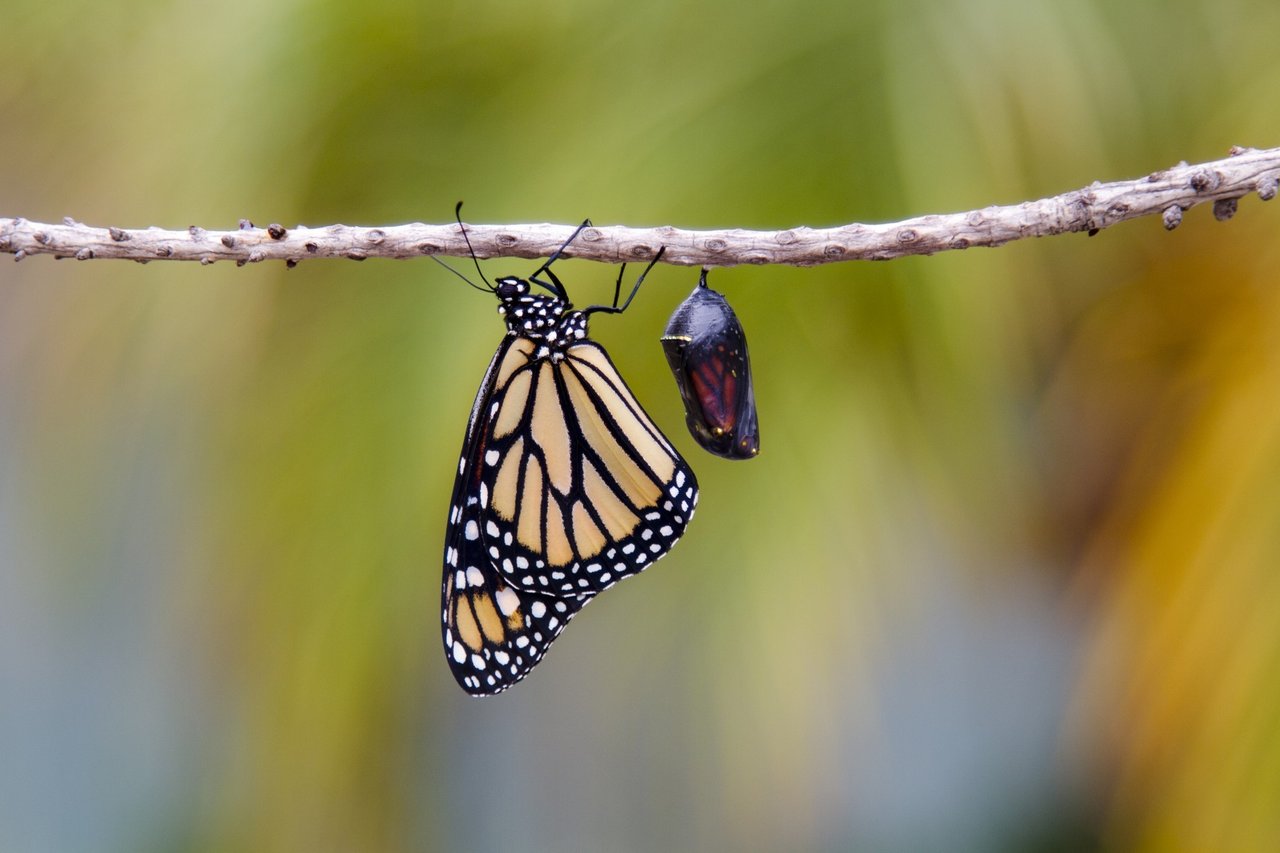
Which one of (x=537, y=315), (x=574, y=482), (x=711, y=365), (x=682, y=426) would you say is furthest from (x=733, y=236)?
(x=682, y=426)

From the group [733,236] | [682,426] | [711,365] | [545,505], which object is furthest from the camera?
[682,426]

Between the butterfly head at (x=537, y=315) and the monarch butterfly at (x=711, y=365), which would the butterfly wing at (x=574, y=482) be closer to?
the butterfly head at (x=537, y=315)

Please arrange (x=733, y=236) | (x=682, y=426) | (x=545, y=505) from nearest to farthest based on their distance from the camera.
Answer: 1. (x=733, y=236)
2. (x=545, y=505)
3. (x=682, y=426)

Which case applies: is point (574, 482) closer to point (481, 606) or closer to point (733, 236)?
point (481, 606)

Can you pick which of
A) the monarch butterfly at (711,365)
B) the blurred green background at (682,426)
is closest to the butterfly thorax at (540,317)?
the monarch butterfly at (711,365)

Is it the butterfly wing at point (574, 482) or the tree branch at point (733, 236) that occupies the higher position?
the tree branch at point (733, 236)

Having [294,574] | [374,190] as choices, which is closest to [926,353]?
[374,190]

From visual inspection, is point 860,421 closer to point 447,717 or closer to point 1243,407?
point 1243,407

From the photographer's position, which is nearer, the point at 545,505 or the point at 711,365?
the point at 711,365
